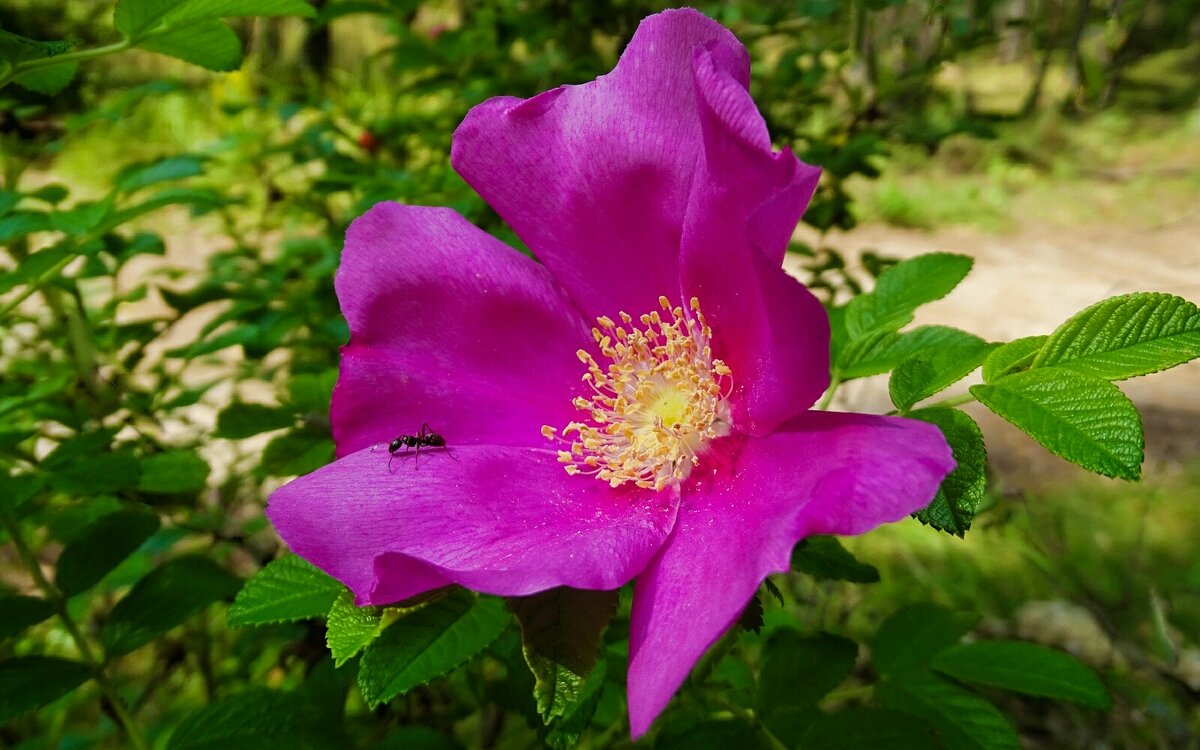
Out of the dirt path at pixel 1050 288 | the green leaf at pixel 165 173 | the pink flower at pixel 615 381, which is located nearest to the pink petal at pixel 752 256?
the pink flower at pixel 615 381

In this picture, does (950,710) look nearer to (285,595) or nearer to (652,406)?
(652,406)

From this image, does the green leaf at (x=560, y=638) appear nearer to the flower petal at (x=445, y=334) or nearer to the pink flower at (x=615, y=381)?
the pink flower at (x=615, y=381)

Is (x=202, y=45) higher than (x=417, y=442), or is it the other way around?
(x=202, y=45)

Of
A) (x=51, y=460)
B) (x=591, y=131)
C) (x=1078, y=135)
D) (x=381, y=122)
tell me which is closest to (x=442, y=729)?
(x=51, y=460)

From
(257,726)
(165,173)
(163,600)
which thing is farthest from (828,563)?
(165,173)

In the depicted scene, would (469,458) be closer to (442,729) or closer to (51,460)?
(51,460)
